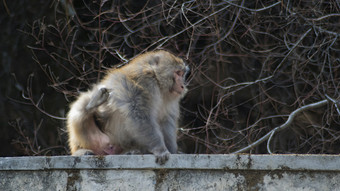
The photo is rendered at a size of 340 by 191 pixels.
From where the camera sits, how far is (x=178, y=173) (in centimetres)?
342

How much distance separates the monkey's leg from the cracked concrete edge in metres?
1.00

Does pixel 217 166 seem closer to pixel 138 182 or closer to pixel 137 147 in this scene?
pixel 138 182

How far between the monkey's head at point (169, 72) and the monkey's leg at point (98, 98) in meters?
0.57

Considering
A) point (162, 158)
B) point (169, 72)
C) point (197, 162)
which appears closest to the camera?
point (197, 162)

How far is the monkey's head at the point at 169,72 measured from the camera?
487 centimetres

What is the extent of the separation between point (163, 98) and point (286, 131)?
4.05 meters

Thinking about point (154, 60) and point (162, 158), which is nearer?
point (162, 158)

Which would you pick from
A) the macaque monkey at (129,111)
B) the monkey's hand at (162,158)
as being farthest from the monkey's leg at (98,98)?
the monkey's hand at (162,158)

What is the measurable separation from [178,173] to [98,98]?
134 cm

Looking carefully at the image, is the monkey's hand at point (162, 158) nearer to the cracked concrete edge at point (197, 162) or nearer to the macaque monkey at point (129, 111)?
the cracked concrete edge at point (197, 162)

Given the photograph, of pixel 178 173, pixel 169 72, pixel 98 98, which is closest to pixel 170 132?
pixel 169 72

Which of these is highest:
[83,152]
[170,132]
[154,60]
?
[154,60]

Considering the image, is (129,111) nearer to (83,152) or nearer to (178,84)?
(83,152)

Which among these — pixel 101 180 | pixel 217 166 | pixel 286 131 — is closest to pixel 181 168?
pixel 217 166
